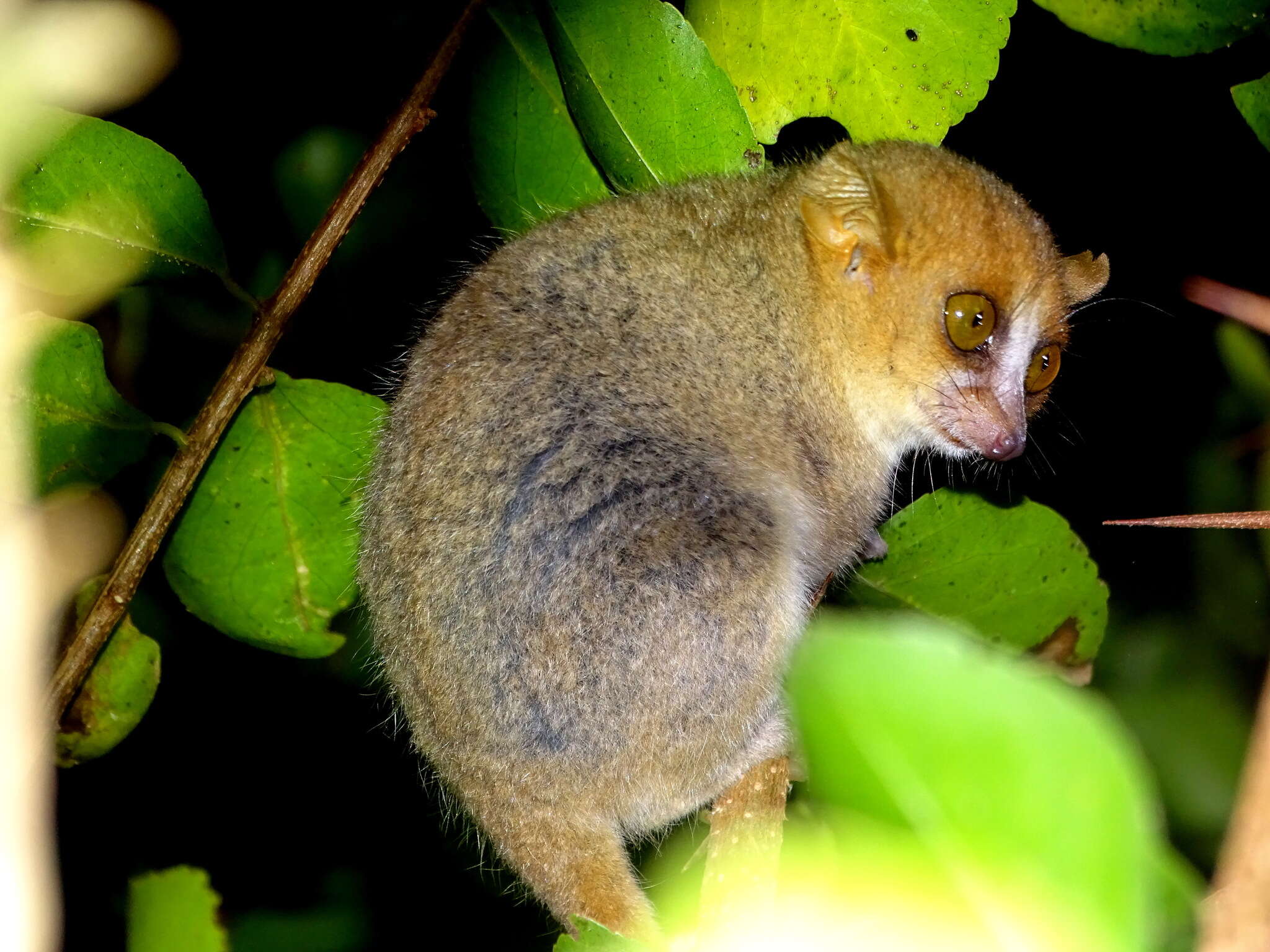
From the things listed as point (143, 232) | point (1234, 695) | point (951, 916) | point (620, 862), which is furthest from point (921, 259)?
point (1234, 695)

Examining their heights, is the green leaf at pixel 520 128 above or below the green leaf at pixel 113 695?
above

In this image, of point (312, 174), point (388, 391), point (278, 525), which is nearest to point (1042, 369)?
point (388, 391)

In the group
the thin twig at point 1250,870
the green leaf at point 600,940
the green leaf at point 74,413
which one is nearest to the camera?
the thin twig at point 1250,870

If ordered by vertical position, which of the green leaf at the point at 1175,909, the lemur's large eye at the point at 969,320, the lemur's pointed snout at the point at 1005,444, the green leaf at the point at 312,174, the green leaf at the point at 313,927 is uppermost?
the green leaf at the point at 1175,909

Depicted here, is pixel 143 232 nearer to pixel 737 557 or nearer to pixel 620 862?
Answer: pixel 737 557

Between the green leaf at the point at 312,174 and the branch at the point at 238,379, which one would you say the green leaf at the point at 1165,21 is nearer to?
the branch at the point at 238,379

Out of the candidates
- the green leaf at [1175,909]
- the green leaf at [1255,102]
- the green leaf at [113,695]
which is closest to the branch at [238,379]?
the green leaf at [113,695]

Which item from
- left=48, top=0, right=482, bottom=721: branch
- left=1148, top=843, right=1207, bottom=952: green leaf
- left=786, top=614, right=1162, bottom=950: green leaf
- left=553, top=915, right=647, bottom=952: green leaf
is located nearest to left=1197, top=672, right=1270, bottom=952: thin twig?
left=786, top=614, right=1162, bottom=950: green leaf
